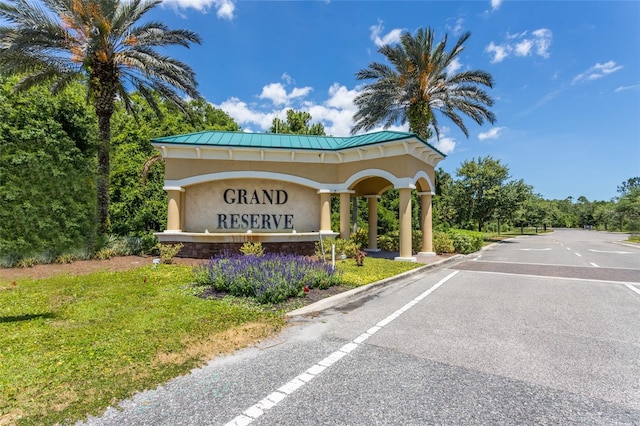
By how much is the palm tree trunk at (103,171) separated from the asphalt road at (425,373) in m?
12.8

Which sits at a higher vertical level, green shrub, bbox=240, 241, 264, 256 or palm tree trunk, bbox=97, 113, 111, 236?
palm tree trunk, bbox=97, 113, 111, 236

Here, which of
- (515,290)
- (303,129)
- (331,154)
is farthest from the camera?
(303,129)

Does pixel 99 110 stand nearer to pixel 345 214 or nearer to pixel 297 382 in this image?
pixel 345 214

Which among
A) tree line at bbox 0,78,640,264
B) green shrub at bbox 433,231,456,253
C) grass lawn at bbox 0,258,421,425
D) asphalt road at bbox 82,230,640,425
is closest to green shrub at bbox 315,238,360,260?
green shrub at bbox 433,231,456,253

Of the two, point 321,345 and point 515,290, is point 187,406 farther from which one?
point 515,290

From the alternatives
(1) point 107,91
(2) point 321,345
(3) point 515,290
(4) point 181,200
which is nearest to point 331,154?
(4) point 181,200

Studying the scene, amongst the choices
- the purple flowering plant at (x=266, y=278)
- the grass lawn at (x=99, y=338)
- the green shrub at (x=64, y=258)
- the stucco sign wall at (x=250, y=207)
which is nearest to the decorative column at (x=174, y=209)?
the stucco sign wall at (x=250, y=207)

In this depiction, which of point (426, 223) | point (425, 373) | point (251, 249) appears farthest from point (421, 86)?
point (425, 373)

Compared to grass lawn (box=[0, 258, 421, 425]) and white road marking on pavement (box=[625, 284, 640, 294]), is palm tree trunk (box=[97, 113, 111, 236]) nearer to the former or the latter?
grass lawn (box=[0, 258, 421, 425])

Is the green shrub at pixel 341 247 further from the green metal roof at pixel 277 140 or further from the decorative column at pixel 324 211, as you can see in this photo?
the green metal roof at pixel 277 140

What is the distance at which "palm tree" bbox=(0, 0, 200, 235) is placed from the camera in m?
12.3

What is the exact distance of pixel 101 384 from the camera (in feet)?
10.8

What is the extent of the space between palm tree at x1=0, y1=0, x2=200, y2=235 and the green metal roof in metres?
2.83

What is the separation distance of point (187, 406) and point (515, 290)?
8.20 m
